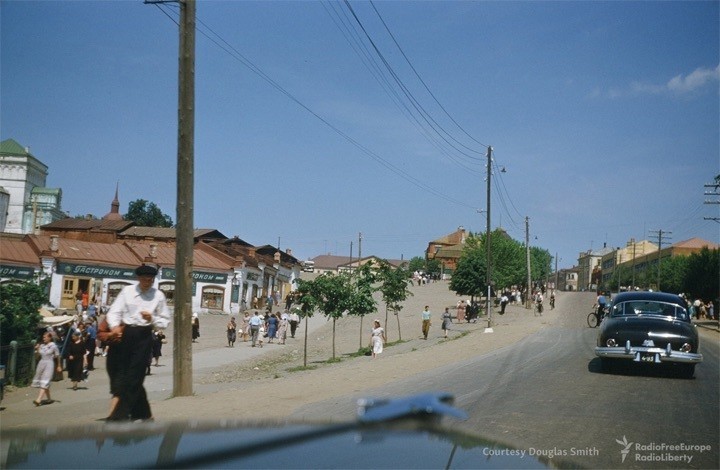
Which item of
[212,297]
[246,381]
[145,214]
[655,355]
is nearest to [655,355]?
[655,355]

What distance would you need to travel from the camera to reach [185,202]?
441 inches

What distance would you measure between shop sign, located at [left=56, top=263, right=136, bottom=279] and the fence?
2910 cm

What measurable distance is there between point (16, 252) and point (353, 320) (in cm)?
2488

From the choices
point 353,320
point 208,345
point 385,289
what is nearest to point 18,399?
point 208,345

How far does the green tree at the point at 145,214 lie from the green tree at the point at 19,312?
288ft

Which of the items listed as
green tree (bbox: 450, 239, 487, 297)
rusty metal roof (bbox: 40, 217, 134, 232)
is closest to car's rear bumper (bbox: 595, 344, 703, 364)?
green tree (bbox: 450, 239, 487, 297)

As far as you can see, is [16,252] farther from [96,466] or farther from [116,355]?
[96,466]

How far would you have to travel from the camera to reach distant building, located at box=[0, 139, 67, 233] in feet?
239

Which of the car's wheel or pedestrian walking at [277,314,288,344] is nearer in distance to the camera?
the car's wheel

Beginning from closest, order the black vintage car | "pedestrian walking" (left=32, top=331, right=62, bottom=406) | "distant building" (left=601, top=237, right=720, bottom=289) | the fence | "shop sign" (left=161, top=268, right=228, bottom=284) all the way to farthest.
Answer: the black vintage car < "pedestrian walking" (left=32, top=331, right=62, bottom=406) < the fence < "shop sign" (left=161, top=268, right=228, bottom=284) < "distant building" (left=601, top=237, right=720, bottom=289)

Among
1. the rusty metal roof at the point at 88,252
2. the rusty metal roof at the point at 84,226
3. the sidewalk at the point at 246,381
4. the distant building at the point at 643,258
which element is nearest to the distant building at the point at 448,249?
the distant building at the point at 643,258

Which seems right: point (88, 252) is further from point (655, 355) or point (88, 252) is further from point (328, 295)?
point (655, 355)

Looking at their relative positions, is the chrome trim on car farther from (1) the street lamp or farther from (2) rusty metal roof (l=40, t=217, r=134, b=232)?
(2) rusty metal roof (l=40, t=217, r=134, b=232)

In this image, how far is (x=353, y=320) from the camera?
51938 millimetres
